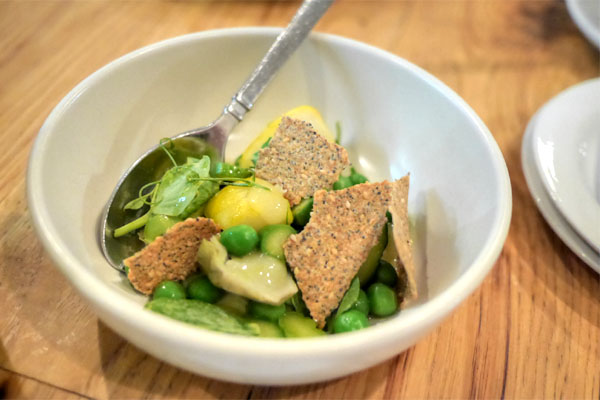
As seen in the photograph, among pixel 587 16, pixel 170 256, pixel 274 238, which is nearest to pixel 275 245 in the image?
pixel 274 238

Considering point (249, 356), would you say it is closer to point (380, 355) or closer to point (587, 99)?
point (380, 355)

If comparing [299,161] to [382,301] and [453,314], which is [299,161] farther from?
[453,314]

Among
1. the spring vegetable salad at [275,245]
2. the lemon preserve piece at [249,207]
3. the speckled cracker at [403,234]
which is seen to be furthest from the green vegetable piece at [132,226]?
the speckled cracker at [403,234]

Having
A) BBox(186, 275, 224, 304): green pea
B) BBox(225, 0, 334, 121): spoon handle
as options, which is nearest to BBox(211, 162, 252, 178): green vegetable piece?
BBox(225, 0, 334, 121): spoon handle

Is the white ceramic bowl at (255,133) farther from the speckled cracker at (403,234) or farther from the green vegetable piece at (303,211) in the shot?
the green vegetable piece at (303,211)

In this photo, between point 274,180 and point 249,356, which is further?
point 274,180

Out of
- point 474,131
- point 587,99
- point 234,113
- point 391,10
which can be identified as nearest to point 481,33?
point 391,10

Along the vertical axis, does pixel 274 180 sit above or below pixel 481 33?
above
